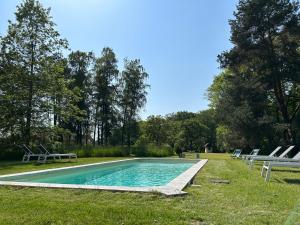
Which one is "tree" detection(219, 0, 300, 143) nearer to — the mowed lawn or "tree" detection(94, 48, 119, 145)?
the mowed lawn

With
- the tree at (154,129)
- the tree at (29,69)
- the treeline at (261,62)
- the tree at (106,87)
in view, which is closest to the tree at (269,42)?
the treeline at (261,62)

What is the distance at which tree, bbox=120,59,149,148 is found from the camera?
119 feet

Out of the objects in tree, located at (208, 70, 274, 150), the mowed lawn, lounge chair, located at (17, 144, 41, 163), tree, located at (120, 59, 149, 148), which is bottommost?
the mowed lawn

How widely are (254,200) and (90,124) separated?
3425 cm

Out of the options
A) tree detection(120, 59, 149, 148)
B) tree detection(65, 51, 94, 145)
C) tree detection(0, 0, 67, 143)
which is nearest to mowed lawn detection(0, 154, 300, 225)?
tree detection(0, 0, 67, 143)

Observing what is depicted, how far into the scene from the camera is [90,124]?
1517 inches

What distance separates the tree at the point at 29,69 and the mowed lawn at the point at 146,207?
1394 centimetres

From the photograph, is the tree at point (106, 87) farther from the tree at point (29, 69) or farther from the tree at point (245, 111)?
the tree at point (29, 69)

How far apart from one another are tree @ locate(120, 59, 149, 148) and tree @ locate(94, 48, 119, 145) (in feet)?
4.30

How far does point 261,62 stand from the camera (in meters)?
22.3

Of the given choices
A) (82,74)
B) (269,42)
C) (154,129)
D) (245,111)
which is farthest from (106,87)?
(269,42)

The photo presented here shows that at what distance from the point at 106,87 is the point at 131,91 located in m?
3.31

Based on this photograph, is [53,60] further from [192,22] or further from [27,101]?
[192,22]

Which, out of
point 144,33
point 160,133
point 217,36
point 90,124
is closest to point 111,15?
point 144,33
